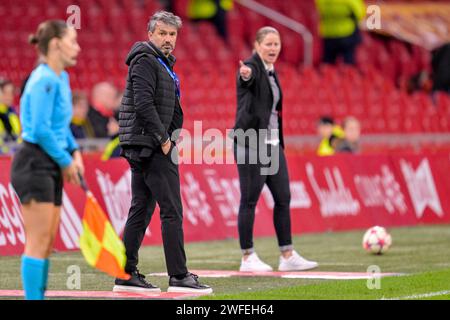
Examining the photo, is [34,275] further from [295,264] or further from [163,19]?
[295,264]

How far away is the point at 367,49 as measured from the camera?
28594 millimetres

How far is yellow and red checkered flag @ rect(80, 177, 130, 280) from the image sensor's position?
802 centimetres

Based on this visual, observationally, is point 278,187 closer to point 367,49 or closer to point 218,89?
point 218,89

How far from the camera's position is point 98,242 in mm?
8023

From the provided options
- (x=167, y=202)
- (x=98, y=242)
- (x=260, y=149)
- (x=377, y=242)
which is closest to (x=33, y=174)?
(x=98, y=242)

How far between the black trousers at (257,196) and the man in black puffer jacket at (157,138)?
229cm

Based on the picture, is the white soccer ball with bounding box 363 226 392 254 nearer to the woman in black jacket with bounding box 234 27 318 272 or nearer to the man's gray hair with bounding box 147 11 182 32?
the woman in black jacket with bounding box 234 27 318 272

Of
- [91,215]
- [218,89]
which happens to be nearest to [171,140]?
[91,215]

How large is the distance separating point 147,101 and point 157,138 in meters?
0.33

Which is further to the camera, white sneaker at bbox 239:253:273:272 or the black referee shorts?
white sneaker at bbox 239:253:273:272

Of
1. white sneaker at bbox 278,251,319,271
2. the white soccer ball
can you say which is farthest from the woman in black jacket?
the white soccer ball

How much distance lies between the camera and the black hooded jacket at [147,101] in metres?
9.59

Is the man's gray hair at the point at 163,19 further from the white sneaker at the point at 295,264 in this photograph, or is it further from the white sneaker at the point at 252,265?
the white sneaker at the point at 295,264

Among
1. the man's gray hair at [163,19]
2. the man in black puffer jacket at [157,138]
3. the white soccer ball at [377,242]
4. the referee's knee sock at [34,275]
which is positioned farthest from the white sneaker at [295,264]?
the referee's knee sock at [34,275]
